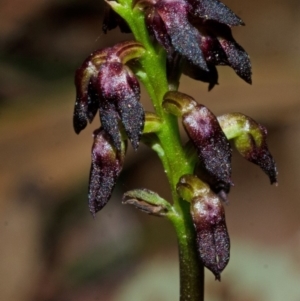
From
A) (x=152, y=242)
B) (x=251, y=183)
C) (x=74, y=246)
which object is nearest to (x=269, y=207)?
(x=251, y=183)

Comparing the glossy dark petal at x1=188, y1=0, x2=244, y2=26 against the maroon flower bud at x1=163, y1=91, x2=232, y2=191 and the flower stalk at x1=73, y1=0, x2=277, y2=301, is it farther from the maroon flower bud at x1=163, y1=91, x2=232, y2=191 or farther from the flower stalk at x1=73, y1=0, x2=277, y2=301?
the maroon flower bud at x1=163, y1=91, x2=232, y2=191

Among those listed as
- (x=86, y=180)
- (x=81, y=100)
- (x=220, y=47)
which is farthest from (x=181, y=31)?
(x=86, y=180)

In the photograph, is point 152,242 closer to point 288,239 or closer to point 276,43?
point 288,239

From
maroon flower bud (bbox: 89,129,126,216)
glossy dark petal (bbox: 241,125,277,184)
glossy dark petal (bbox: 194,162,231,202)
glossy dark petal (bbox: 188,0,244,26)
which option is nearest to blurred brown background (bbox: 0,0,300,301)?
glossy dark petal (bbox: 194,162,231,202)

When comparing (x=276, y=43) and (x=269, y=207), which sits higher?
(x=276, y=43)

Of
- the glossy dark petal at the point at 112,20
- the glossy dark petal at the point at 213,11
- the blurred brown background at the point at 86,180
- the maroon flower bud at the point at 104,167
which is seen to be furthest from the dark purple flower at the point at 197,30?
the blurred brown background at the point at 86,180

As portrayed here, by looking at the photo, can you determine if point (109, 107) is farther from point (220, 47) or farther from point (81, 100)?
point (220, 47)

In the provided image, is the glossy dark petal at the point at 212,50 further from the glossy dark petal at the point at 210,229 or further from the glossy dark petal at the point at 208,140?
the glossy dark petal at the point at 210,229
